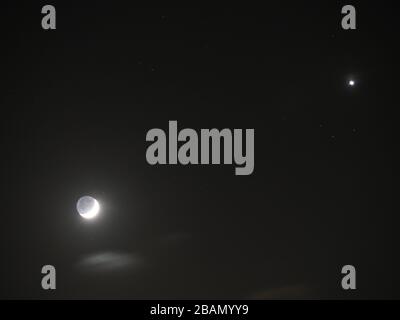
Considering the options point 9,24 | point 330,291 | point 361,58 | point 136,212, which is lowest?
point 330,291

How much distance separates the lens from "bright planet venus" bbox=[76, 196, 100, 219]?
15.4 feet

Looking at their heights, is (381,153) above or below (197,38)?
below

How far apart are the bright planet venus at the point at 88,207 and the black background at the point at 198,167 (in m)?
0.06

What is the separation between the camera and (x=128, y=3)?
15.2 feet

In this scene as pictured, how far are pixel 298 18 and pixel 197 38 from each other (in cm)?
96

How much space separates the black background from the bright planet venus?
0.06 m

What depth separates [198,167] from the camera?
472 centimetres

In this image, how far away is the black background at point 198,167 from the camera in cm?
463

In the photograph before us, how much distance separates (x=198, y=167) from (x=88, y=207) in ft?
3.67

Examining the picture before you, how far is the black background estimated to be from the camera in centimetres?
463

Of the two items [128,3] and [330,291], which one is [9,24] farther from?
[330,291]

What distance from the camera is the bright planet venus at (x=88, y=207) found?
4.71 metres

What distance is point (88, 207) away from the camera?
186 inches

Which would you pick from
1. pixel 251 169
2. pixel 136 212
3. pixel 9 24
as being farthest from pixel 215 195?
pixel 9 24
